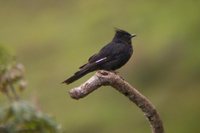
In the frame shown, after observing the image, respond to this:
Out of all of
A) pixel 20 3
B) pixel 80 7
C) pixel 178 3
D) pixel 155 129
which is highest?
pixel 20 3

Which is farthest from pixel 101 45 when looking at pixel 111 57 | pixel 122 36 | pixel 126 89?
pixel 126 89

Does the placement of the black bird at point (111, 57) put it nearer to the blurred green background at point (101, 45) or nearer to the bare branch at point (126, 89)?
the bare branch at point (126, 89)

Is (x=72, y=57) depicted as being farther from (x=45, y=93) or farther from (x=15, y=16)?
(x=15, y=16)

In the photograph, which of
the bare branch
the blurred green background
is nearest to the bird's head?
the bare branch

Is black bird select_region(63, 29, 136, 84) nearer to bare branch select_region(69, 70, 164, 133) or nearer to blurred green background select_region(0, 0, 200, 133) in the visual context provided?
bare branch select_region(69, 70, 164, 133)

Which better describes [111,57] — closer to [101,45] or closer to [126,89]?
[126,89]

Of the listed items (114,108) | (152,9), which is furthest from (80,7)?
(114,108)
